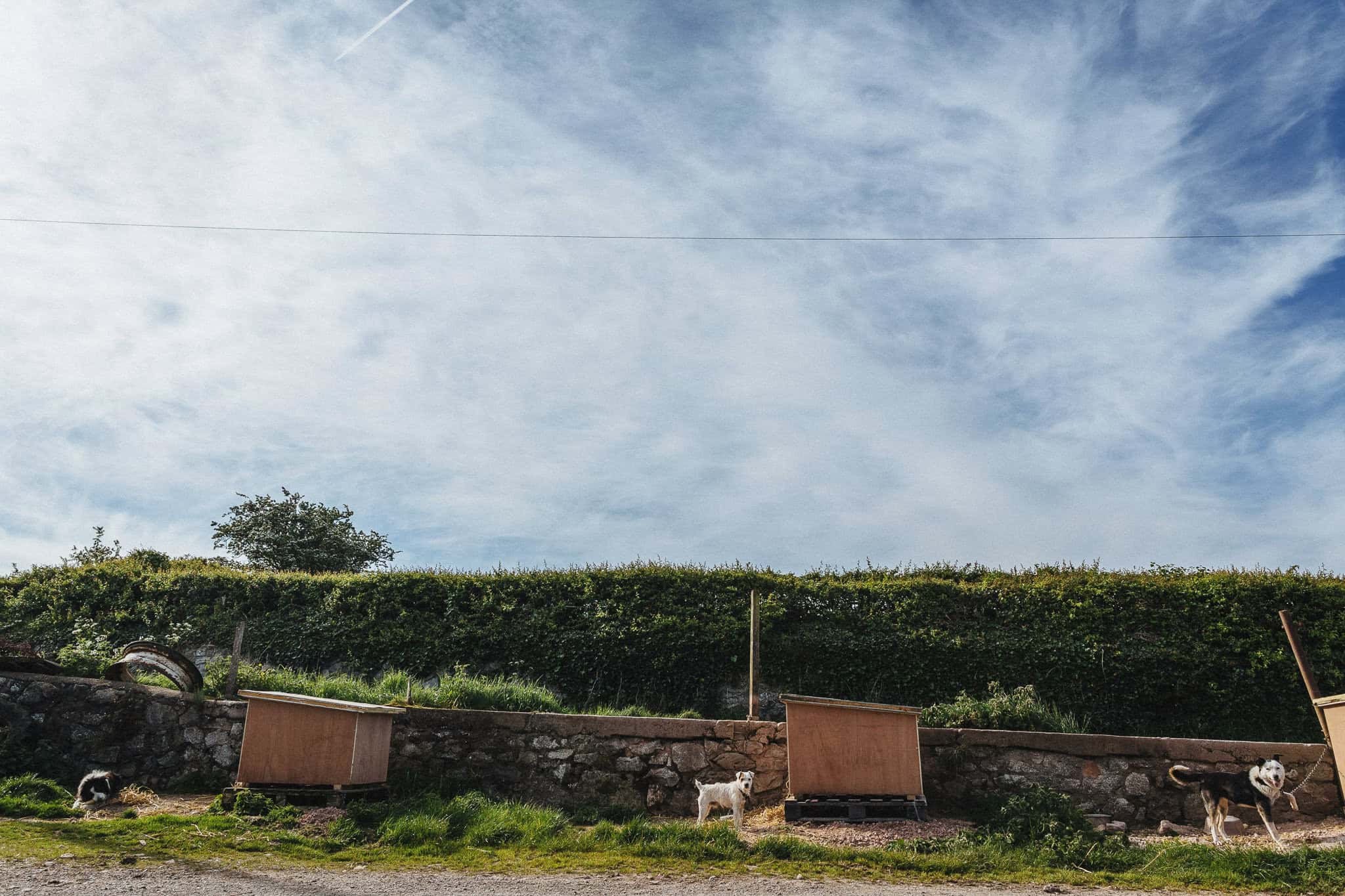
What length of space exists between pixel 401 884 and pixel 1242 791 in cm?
721

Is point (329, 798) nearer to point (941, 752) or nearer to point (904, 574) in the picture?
point (941, 752)

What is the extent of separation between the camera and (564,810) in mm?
8875

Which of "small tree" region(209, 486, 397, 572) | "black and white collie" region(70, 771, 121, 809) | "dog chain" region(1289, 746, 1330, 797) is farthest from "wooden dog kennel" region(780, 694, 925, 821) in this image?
"small tree" region(209, 486, 397, 572)

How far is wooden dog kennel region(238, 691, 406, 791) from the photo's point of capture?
8328mm

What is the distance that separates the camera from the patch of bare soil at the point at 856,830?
750cm

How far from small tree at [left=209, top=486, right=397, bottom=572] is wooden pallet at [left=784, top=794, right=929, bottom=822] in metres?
13.4

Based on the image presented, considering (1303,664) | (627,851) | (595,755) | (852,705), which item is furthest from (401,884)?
(1303,664)

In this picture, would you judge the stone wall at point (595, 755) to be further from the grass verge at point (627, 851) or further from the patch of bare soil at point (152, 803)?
the patch of bare soil at point (152, 803)

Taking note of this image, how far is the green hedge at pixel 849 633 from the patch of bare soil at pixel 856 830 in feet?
9.16

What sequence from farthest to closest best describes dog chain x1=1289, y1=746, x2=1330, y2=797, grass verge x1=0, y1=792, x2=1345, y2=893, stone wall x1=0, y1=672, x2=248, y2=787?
stone wall x1=0, y1=672, x2=248, y2=787, dog chain x1=1289, y1=746, x2=1330, y2=797, grass verge x1=0, y1=792, x2=1345, y2=893

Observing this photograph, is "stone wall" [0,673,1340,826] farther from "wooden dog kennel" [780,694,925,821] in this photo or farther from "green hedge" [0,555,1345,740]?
"green hedge" [0,555,1345,740]

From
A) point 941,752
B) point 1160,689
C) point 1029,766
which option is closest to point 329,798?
point 941,752

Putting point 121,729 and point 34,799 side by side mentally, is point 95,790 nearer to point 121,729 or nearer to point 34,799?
point 34,799

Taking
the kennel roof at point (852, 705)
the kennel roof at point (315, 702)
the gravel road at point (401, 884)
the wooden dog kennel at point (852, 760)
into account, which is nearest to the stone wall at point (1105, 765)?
the wooden dog kennel at point (852, 760)
